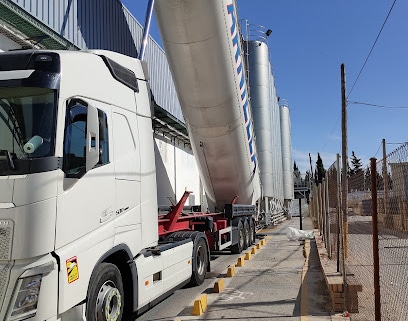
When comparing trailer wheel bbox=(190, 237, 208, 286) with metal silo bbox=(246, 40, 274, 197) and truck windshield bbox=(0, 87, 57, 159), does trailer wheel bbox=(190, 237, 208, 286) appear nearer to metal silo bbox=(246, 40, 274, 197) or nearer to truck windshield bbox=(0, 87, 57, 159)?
truck windshield bbox=(0, 87, 57, 159)

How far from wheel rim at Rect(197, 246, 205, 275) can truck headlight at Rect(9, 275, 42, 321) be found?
4.96m

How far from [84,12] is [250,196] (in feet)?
24.6

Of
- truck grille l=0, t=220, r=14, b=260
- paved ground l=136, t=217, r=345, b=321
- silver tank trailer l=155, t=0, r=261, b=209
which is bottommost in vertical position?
paved ground l=136, t=217, r=345, b=321

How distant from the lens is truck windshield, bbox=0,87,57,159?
13.5ft

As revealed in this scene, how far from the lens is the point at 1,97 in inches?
173

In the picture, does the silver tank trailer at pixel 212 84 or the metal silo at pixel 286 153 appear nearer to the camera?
the silver tank trailer at pixel 212 84

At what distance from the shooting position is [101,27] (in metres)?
12.9

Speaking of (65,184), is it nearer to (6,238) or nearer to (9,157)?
(9,157)

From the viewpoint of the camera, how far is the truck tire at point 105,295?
15.1 feet

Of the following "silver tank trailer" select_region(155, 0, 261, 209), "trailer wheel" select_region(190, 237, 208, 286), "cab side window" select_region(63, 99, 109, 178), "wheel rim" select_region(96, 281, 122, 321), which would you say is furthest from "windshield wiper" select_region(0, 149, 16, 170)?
"silver tank trailer" select_region(155, 0, 261, 209)

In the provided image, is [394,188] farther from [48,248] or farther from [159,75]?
[159,75]

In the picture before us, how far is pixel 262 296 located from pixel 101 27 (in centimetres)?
934

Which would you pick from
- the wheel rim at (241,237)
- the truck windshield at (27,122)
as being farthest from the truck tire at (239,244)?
the truck windshield at (27,122)

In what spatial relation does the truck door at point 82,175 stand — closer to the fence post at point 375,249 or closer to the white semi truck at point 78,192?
the white semi truck at point 78,192
